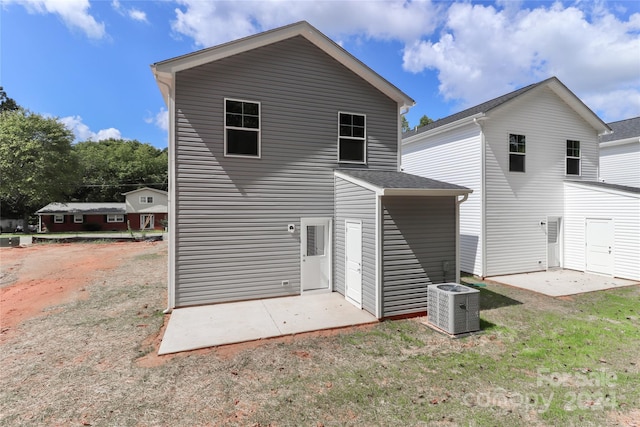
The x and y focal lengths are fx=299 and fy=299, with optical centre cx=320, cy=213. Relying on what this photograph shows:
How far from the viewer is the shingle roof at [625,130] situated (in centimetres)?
1488

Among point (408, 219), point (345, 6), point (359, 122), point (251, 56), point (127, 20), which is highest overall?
point (345, 6)

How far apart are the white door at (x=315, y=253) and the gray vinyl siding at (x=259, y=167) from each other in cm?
18

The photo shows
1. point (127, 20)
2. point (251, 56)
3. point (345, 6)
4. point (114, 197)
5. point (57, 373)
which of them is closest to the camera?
point (57, 373)

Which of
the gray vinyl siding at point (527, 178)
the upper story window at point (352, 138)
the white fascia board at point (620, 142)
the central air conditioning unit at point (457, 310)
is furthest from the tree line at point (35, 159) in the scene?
the white fascia board at point (620, 142)

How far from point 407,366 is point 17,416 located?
16.3 feet

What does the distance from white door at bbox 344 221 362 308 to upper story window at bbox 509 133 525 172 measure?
7.24 m

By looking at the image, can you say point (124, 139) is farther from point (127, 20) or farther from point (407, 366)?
point (407, 366)

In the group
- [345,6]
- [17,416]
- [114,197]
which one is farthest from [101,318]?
[114,197]

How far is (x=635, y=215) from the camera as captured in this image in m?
9.77

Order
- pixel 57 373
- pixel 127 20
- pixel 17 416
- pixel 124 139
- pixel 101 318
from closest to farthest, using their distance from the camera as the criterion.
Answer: pixel 17 416, pixel 57 373, pixel 101 318, pixel 127 20, pixel 124 139

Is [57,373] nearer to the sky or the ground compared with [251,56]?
nearer to the ground

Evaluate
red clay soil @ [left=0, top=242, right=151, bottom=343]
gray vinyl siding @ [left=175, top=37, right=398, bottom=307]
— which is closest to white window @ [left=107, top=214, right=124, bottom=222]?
red clay soil @ [left=0, top=242, right=151, bottom=343]

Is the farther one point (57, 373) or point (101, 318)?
point (101, 318)

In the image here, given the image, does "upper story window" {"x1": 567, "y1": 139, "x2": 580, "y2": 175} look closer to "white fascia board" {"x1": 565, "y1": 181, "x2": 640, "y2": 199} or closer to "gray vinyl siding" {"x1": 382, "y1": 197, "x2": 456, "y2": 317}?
"white fascia board" {"x1": 565, "y1": 181, "x2": 640, "y2": 199}
